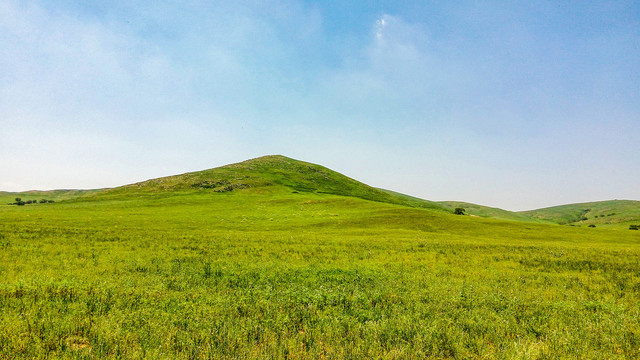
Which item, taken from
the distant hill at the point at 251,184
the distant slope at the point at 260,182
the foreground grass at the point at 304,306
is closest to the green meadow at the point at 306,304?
the foreground grass at the point at 304,306

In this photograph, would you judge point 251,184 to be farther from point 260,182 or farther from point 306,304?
point 306,304

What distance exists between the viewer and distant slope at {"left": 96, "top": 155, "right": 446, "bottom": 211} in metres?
124

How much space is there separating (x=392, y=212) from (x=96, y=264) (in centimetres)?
6286

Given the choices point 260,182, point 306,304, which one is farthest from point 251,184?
point 306,304

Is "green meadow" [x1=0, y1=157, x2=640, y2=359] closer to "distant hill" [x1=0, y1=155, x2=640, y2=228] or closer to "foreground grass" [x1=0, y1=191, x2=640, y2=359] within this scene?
"foreground grass" [x1=0, y1=191, x2=640, y2=359]

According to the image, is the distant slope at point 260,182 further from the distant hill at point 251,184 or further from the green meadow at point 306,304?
the green meadow at point 306,304

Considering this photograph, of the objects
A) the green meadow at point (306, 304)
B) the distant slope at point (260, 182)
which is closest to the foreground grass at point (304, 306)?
the green meadow at point (306, 304)

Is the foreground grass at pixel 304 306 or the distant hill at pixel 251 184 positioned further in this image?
the distant hill at pixel 251 184

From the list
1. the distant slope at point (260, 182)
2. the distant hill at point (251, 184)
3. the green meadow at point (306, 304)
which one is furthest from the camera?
the distant slope at point (260, 182)

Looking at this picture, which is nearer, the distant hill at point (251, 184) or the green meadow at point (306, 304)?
the green meadow at point (306, 304)

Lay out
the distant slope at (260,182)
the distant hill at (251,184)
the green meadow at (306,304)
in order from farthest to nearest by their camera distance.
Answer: the distant slope at (260,182), the distant hill at (251,184), the green meadow at (306,304)

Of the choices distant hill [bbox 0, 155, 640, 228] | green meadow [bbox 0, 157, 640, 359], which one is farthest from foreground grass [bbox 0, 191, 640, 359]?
distant hill [bbox 0, 155, 640, 228]

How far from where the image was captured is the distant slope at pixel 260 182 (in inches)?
4877

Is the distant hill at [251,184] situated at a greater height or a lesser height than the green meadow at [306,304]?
greater
